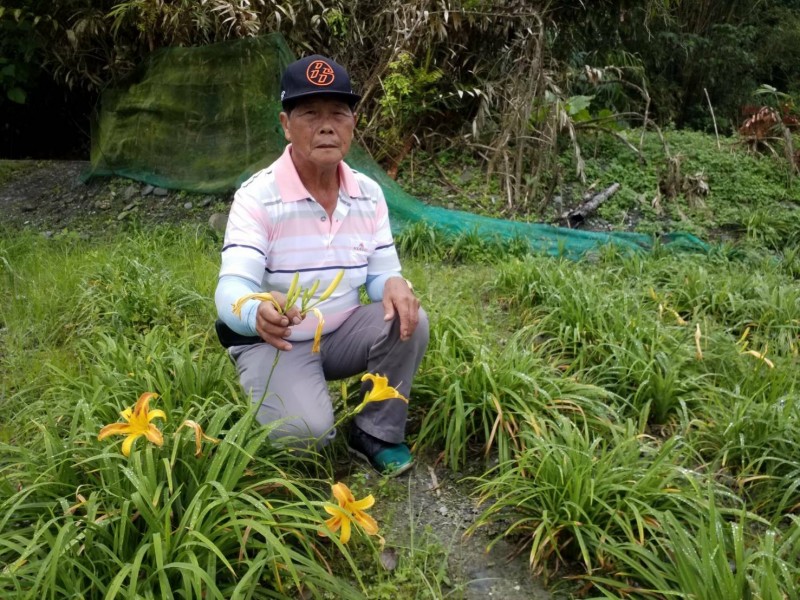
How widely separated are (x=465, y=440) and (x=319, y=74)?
1241mm

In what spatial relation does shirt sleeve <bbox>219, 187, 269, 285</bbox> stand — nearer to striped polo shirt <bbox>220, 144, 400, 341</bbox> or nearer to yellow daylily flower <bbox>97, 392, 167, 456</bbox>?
striped polo shirt <bbox>220, 144, 400, 341</bbox>

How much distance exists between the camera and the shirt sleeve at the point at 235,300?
182 cm

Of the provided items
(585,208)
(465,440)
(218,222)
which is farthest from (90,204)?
(465,440)

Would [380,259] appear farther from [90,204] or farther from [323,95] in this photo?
[90,204]

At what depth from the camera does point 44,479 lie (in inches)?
71.2

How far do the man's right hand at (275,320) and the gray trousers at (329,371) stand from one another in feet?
1.12

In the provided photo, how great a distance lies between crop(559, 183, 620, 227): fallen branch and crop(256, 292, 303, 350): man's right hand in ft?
13.3

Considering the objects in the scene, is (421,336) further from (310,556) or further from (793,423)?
(793,423)

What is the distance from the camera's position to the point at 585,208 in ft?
18.0

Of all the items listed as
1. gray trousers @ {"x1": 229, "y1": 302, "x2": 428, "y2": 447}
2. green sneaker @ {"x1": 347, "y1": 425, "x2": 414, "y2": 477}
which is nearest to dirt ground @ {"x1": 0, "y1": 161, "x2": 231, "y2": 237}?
gray trousers @ {"x1": 229, "y1": 302, "x2": 428, "y2": 447}

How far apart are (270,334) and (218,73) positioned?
4096 mm

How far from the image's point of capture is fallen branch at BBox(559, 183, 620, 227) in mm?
5406

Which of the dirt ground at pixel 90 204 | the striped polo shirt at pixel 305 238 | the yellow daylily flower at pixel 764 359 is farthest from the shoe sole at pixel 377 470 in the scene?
the dirt ground at pixel 90 204

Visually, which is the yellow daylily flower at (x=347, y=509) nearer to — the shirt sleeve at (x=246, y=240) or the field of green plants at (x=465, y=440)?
the field of green plants at (x=465, y=440)
